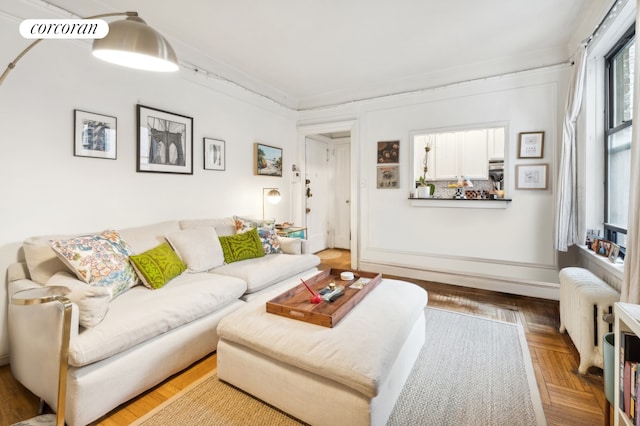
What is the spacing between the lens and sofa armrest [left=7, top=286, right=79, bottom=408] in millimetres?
1515

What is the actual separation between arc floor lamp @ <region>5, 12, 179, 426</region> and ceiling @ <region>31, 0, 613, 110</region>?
1.37 metres

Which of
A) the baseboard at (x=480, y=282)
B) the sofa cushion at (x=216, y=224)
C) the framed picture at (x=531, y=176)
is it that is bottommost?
the baseboard at (x=480, y=282)

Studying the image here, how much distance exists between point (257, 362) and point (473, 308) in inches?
95.3

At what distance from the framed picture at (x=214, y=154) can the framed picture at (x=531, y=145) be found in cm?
347

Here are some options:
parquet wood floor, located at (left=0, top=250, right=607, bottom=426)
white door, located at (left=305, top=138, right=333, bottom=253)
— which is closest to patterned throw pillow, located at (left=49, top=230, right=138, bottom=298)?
parquet wood floor, located at (left=0, top=250, right=607, bottom=426)

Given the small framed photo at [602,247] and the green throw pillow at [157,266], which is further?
the small framed photo at [602,247]

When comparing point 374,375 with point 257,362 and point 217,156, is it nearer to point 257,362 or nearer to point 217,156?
point 257,362

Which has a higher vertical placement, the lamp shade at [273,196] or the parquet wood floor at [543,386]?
the lamp shade at [273,196]

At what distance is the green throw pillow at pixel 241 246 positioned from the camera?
3.03 metres

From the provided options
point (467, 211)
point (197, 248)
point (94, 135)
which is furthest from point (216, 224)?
point (467, 211)

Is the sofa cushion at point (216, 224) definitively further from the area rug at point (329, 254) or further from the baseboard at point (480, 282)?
the area rug at point (329, 254)

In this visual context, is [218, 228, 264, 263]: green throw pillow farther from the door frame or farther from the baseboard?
the baseboard

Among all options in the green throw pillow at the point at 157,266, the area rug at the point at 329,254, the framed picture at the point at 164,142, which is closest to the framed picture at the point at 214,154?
the framed picture at the point at 164,142

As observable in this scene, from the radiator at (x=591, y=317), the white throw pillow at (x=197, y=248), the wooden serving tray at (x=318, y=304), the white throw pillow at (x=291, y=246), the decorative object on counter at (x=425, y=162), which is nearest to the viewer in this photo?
the wooden serving tray at (x=318, y=304)
